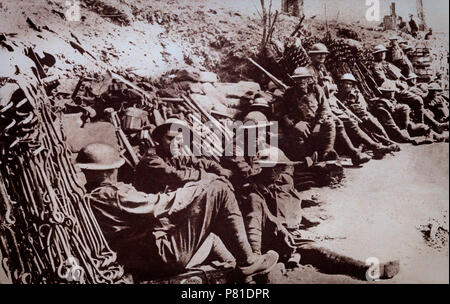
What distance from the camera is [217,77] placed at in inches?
216

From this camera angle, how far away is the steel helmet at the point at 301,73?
217 inches

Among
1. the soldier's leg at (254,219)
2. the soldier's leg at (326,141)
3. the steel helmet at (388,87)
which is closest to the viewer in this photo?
the soldier's leg at (254,219)

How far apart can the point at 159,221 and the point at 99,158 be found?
99cm

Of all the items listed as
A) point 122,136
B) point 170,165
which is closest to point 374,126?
point 170,165

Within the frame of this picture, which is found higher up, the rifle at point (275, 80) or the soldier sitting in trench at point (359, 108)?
the rifle at point (275, 80)

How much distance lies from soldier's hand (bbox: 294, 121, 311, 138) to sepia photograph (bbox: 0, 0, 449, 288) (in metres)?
0.01

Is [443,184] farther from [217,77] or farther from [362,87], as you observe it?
[217,77]

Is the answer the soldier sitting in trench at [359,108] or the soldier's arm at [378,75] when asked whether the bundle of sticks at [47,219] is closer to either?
the soldier sitting in trench at [359,108]

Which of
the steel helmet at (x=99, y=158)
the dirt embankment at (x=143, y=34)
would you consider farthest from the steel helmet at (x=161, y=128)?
the dirt embankment at (x=143, y=34)

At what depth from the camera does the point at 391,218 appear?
5246 millimetres

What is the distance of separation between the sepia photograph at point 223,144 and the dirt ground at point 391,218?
17 mm

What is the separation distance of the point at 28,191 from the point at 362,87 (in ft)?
14.0
